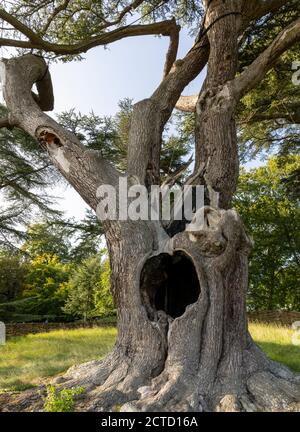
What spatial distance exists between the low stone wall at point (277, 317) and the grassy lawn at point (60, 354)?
14.4 ft

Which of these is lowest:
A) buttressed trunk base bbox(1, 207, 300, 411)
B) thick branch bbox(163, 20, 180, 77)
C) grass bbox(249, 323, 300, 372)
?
grass bbox(249, 323, 300, 372)

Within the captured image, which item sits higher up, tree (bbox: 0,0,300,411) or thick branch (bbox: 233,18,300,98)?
thick branch (bbox: 233,18,300,98)

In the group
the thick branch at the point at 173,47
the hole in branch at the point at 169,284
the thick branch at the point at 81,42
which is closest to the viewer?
the hole in branch at the point at 169,284

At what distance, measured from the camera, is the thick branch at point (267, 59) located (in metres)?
5.12

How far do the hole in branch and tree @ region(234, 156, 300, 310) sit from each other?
19.3 meters

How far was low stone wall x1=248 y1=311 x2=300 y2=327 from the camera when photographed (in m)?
12.5

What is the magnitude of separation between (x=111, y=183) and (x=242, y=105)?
5209mm

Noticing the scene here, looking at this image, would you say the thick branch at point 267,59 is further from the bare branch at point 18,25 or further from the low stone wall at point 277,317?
the low stone wall at point 277,317

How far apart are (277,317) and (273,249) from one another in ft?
35.7

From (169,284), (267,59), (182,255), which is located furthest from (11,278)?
(267,59)

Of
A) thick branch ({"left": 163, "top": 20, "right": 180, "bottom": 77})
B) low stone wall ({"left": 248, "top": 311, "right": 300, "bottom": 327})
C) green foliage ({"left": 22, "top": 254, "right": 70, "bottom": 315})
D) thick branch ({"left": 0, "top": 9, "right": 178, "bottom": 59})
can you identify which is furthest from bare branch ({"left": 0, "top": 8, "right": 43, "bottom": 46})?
green foliage ({"left": 22, "top": 254, "right": 70, "bottom": 315})

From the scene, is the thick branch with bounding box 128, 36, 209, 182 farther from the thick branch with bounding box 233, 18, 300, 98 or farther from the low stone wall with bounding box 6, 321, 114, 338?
the low stone wall with bounding box 6, 321, 114, 338

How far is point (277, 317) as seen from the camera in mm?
13117

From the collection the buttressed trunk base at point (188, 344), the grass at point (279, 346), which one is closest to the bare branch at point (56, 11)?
the buttressed trunk base at point (188, 344)
